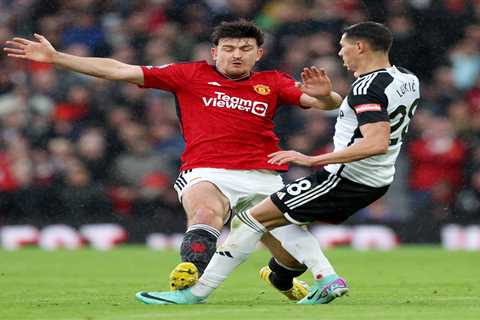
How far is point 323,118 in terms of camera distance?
672 inches

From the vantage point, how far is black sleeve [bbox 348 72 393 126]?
816cm

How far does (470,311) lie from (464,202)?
9.33 meters

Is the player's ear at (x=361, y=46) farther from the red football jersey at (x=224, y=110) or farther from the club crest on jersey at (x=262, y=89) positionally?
the club crest on jersey at (x=262, y=89)

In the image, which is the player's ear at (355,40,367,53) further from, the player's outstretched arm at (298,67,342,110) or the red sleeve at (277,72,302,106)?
the red sleeve at (277,72,302,106)

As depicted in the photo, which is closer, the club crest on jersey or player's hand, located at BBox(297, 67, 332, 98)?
player's hand, located at BBox(297, 67, 332, 98)

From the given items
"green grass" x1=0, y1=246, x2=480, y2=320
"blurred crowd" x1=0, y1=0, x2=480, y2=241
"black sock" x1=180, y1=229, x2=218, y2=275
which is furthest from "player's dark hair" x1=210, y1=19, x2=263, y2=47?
"blurred crowd" x1=0, y1=0, x2=480, y2=241

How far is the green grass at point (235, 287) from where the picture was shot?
7.89 metres

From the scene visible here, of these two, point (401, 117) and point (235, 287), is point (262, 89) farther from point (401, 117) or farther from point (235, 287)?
point (235, 287)

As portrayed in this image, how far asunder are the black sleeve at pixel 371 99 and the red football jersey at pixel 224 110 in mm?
1285

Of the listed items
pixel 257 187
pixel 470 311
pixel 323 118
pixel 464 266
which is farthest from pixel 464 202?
pixel 470 311

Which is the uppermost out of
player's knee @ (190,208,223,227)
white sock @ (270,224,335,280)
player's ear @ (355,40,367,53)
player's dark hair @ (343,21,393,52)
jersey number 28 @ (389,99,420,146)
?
player's dark hair @ (343,21,393,52)

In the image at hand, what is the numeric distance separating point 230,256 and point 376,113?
1.38m

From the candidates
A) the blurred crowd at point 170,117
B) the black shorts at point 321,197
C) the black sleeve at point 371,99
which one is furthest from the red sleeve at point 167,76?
the blurred crowd at point 170,117

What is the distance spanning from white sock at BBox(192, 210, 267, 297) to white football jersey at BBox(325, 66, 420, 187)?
63cm
